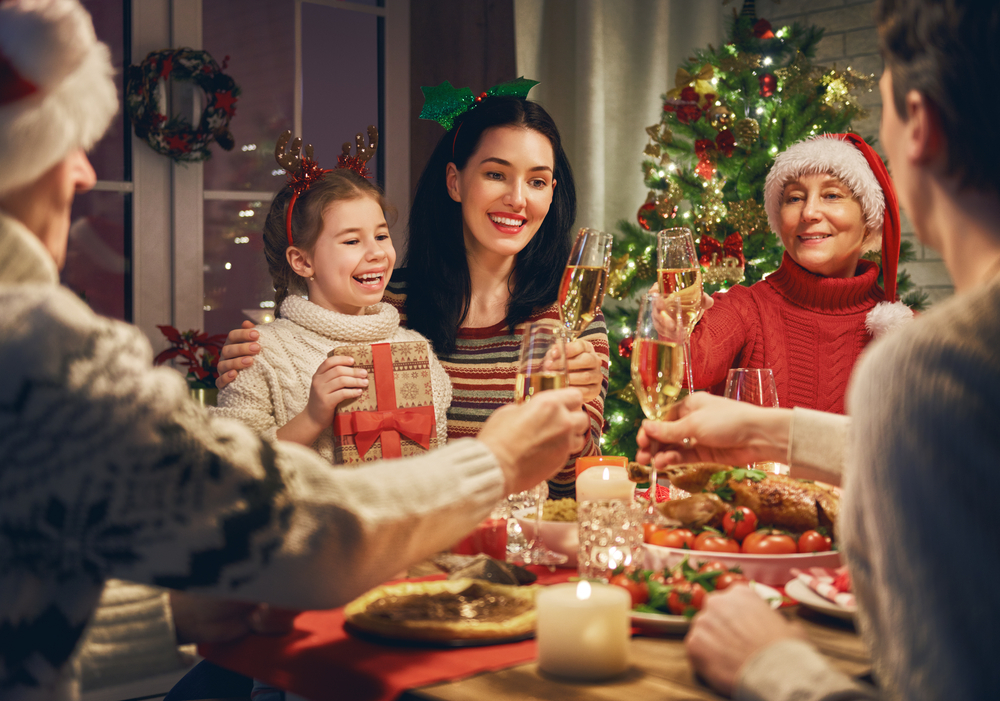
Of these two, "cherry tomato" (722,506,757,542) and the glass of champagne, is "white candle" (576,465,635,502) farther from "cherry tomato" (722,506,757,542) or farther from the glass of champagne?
"cherry tomato" (722,506,757,542)

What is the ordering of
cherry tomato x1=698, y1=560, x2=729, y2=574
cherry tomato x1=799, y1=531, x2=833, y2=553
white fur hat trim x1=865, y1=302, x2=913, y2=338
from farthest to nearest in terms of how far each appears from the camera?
white fur hat trim x1=865, y1=302, x2=913, y2=338
cherry tomato x1=799, y1=531, x2=833, y2=553
cherry tomato x1=698, y1=560, x2=729, y2=574

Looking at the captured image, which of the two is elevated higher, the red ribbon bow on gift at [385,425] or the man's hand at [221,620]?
the red ribbon bow on gift at [385,425]

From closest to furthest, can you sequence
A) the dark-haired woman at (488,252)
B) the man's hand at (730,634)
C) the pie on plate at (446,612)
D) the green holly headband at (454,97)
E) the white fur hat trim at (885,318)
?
the man's hand at (730,634), the pie on plate at (446,612), the dark-haired woman at (488,252), the green holly headband at (454,97), the white fur hat trim at (885,318)

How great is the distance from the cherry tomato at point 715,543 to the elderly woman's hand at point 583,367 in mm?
598

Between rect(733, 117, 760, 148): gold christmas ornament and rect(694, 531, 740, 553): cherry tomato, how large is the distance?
269 centimetres

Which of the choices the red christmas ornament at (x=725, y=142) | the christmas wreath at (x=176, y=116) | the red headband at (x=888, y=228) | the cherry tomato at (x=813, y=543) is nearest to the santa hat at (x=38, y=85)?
the cherry tomato at (x=813, y=543)

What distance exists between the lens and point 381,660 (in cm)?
94

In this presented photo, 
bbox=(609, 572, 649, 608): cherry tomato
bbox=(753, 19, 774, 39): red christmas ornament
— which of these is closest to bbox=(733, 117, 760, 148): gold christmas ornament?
bbox=(753, 19, 774, 39): red christmas ornament

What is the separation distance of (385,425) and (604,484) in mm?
649

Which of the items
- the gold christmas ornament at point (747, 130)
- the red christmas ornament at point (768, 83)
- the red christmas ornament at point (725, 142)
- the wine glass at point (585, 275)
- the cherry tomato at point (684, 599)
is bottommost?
the cherry tomato at point (684, 599)

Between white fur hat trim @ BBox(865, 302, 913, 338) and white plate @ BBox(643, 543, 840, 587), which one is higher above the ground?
white fur hat trim @ BBox(865, 302, 913, 338)

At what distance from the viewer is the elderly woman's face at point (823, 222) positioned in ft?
9.56

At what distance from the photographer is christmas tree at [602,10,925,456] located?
358cm

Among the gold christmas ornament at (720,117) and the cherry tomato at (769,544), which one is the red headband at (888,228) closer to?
the gold christmas ornament at (720,117)
